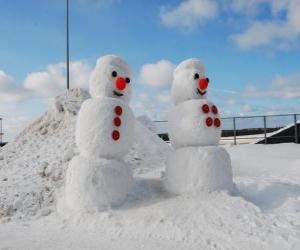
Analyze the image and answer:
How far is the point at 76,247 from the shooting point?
6.17 m

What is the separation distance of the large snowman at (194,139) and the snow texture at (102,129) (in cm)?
102

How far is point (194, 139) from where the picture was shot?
7.96 m

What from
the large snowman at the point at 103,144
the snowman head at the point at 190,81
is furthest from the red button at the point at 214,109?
the large snowman at the point at 103,144

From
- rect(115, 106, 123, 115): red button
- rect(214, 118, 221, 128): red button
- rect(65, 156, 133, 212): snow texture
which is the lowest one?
rect(65, 156, 133, 212): snow texture

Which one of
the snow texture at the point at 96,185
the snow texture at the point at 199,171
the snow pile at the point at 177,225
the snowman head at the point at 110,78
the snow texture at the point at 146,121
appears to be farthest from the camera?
the snow texture at the point at 146,121

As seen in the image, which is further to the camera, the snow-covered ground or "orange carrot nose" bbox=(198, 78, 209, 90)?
"orange carrot nose" bbox=(198, 78, 209, 90)

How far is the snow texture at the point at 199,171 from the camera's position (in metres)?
7.66

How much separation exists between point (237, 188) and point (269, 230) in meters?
2.00

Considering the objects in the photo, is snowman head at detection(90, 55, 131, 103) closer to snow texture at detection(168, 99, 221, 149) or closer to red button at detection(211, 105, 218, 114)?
snow texture at detection(168, 99, 221, 149)

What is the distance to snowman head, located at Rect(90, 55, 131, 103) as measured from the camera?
319 inches

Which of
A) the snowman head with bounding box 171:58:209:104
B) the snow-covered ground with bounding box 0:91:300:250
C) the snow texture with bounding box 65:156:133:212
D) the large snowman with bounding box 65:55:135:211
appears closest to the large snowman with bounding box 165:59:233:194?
the snowman head with bounding box 171:58:209:104

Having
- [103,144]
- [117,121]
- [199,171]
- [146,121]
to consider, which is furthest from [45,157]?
[146,121]

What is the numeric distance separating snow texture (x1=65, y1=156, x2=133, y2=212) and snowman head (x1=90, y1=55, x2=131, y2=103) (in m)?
1.40

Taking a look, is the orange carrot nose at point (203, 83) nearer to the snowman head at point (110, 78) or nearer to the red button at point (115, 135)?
the snowman head at point (110, 78)
